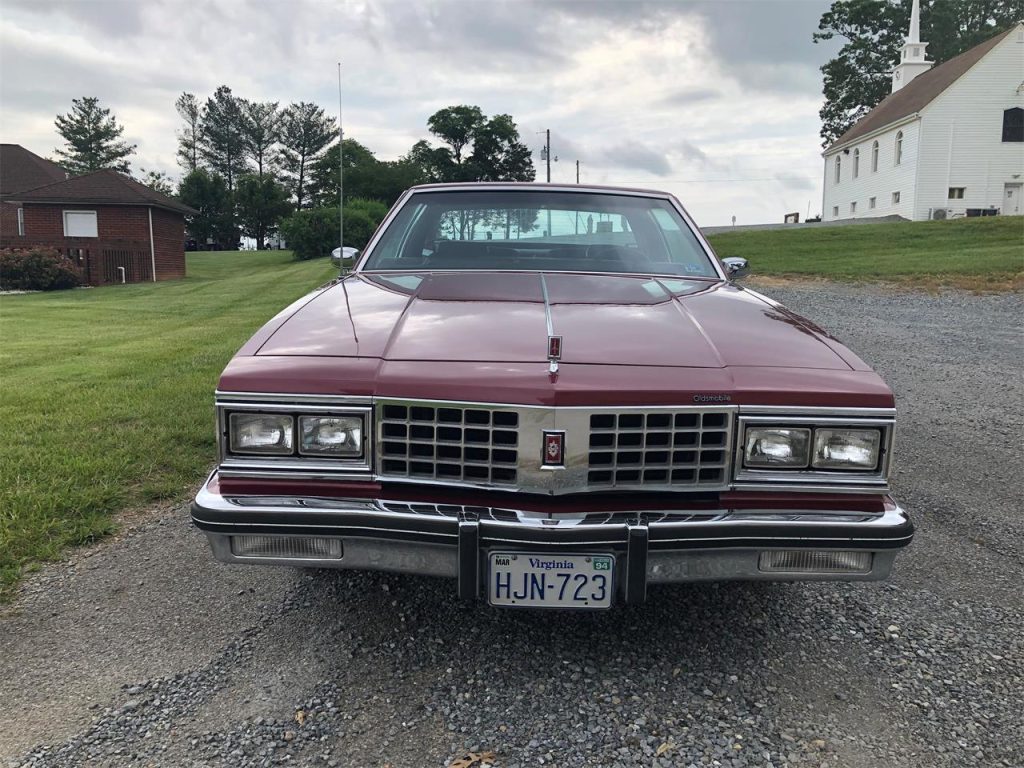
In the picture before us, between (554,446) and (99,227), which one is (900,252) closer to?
(554,446)

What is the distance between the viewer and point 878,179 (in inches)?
1452

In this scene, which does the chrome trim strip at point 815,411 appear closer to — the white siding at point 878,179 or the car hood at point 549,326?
the car hood at point 549,326

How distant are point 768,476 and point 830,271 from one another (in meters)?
16.2

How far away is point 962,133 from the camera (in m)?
32.7

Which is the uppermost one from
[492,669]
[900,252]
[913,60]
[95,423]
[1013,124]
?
[913,60]

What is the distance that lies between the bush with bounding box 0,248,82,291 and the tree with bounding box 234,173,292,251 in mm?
34252

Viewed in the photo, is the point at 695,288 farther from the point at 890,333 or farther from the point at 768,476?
the point at 890,333

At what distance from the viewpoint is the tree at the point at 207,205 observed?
5638 cm

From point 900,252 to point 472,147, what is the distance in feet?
156

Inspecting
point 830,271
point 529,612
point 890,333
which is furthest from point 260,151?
point 529,612

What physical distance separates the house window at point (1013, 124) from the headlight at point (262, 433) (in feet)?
126

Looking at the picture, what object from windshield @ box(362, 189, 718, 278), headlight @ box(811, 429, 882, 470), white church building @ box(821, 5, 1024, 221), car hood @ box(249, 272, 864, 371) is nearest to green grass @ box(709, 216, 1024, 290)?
white church building @ box(821, 5, 1024, 221)

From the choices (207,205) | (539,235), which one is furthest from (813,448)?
(207,205)

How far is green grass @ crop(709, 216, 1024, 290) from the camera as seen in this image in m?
15.4
